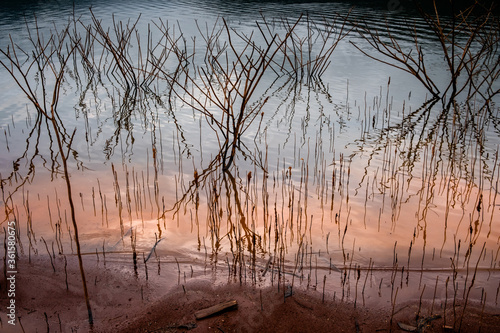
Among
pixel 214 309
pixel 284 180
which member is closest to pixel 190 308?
pixel 214 309

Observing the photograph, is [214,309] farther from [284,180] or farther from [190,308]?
[284,180]

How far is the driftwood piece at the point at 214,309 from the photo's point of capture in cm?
264

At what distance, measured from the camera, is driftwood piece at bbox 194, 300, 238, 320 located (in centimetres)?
264

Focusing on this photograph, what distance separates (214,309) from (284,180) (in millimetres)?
2499

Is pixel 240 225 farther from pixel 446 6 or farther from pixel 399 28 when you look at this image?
pixel 446 6

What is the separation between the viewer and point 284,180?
16.4 ft

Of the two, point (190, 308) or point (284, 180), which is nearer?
point (190, 308)

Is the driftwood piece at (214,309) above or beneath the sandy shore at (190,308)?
above

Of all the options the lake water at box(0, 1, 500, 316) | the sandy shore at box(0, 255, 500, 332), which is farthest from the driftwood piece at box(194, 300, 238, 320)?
the lake water at box(0, 1, 500, 316)

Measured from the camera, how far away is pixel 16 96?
31.2ft

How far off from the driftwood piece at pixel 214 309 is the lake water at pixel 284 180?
24.4 inches

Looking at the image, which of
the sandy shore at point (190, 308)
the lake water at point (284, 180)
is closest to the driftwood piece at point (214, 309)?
the sandy shore at point (190, 308)

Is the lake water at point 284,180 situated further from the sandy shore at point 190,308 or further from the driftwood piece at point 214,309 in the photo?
the driftwood piece at point 214,309

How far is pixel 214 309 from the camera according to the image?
2.69 meters
